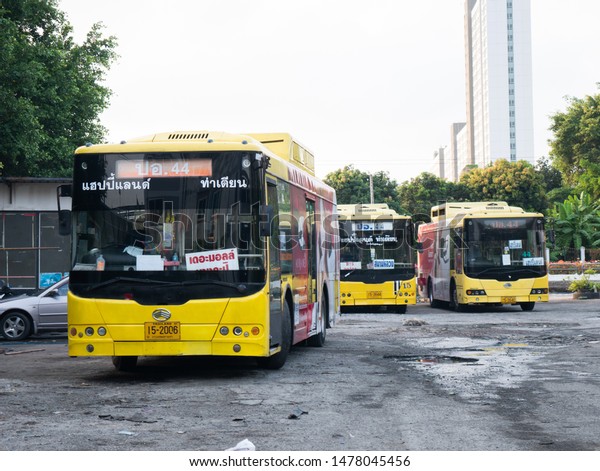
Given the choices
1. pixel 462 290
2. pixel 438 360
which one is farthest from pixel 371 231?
pixel 438 360

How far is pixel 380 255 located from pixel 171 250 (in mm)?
17400

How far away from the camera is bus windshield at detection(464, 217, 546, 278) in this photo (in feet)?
94.2

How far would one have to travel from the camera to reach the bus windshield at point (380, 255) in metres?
28.9

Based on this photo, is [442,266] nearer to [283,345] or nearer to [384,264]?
[384,264]

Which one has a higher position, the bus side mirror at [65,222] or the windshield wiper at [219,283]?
the bus side mirror at [65,222]

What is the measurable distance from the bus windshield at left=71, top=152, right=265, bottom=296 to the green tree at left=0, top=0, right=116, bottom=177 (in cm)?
1576

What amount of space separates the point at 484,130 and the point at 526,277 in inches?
5842

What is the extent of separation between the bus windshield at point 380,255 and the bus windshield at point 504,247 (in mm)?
1917

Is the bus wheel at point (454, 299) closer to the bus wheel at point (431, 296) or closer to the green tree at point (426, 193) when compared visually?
the bus wheel at point (431, 296)

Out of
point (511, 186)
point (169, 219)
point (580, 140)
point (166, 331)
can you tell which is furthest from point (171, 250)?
point (511, 186)

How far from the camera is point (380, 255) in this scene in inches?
1140

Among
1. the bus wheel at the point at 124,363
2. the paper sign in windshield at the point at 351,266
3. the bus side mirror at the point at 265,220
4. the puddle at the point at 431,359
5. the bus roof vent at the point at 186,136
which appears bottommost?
the puddle at the point at 431,359

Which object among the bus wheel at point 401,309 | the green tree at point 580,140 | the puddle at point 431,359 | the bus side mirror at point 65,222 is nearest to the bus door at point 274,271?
the bus side mirror at point 65,222

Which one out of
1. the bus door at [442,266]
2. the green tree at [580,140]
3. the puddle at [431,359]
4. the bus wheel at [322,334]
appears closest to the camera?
the puddle at [431,359]
